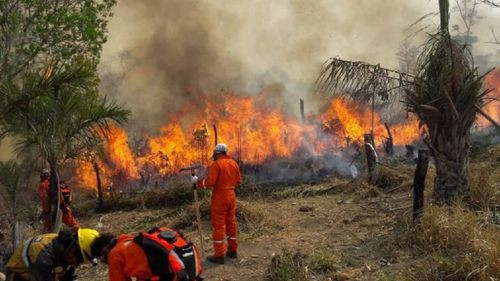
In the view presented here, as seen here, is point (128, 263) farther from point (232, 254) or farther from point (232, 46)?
point (232, 46)

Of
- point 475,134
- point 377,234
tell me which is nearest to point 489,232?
point 377,234

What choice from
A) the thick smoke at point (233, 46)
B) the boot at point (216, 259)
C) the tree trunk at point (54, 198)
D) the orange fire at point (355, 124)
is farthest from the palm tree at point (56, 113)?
the thick smoke at point (233, 46)

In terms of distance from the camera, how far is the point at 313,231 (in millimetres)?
9039

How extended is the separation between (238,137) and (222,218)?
13438 mm

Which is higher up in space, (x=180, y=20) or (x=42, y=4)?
(x=180, y=20)

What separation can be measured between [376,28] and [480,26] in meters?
11.6

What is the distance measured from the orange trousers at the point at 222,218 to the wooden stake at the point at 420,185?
2820mm

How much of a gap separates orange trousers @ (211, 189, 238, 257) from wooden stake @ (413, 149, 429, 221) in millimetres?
2820

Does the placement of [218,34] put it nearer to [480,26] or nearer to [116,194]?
[116,194]

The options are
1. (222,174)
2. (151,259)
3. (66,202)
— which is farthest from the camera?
(66,202)

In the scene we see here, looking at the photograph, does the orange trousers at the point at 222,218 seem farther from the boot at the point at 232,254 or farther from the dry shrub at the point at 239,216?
the dry shrub at the point at 239,216

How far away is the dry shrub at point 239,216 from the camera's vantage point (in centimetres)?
970

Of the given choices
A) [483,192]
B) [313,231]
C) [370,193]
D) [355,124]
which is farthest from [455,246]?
[355,124]

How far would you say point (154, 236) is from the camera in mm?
3961
